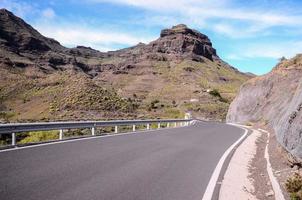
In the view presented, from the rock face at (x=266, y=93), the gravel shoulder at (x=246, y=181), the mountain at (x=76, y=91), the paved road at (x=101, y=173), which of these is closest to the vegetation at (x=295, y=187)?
the gravel shoulder at (x=246, y=181)

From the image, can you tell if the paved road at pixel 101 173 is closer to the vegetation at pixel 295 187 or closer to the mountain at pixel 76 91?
the vegetation at pixel 295 187

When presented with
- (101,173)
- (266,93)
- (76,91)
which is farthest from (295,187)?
(76,91)

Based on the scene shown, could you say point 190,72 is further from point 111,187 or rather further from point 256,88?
point 111,187

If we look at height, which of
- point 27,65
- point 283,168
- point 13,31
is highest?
point 13,31

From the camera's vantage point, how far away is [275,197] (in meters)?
8.92

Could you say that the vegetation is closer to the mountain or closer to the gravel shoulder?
the gravel shoulder

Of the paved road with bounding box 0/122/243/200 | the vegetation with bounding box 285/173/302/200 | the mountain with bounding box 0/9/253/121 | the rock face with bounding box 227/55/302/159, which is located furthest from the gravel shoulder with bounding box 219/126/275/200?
the rock face with bounding box 227/55/302/159

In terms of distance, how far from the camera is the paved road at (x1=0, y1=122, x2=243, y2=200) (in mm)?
7613

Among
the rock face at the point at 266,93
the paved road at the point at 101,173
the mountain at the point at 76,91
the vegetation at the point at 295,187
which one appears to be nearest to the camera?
the paved road at the point at 101,173

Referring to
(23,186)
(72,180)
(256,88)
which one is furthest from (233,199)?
(256,88)

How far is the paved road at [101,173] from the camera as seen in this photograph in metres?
7.61

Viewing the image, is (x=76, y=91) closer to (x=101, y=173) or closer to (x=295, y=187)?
(x=101, y=173)

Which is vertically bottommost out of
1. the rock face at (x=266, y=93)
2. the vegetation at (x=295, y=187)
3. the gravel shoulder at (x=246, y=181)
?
the gravel shoulder at (x=246, y=181)

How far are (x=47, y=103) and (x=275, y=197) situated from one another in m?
49.7
